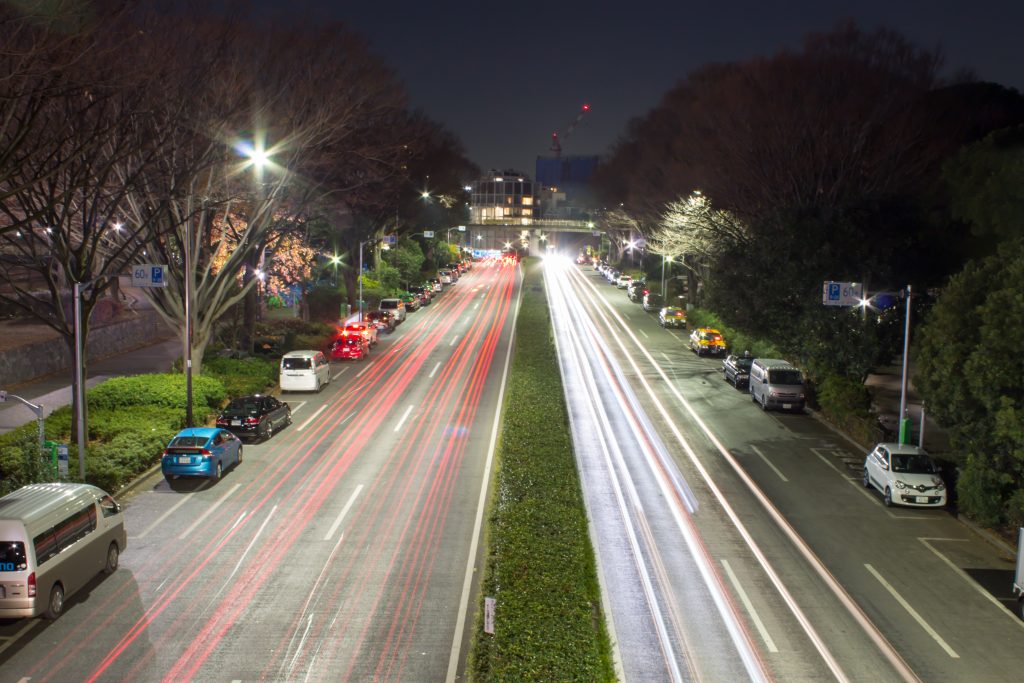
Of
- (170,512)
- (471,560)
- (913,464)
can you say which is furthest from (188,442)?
(913,464)

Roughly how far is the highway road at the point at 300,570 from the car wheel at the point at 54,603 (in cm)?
21

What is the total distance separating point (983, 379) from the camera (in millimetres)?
21297

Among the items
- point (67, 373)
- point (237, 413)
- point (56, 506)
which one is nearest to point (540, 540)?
point (56, 506)

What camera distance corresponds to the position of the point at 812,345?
37.0 m

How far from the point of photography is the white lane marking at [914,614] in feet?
51.3

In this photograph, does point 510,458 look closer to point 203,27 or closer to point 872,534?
point 872,534

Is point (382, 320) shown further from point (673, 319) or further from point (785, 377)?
point (785, 377)

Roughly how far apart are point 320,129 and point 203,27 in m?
6.70

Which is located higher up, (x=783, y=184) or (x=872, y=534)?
(x=783, y=184)

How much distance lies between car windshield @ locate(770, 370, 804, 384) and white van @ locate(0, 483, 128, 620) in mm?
25880

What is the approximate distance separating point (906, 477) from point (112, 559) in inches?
779

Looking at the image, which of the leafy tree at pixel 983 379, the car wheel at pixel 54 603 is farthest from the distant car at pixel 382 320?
the car wheel at pixel 54 603

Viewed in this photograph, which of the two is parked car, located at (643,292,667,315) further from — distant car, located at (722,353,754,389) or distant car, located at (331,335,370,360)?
distant car, located at (331,335,370,360)

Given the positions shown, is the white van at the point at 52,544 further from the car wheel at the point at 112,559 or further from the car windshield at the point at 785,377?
the car windshield at the point at 785,377
